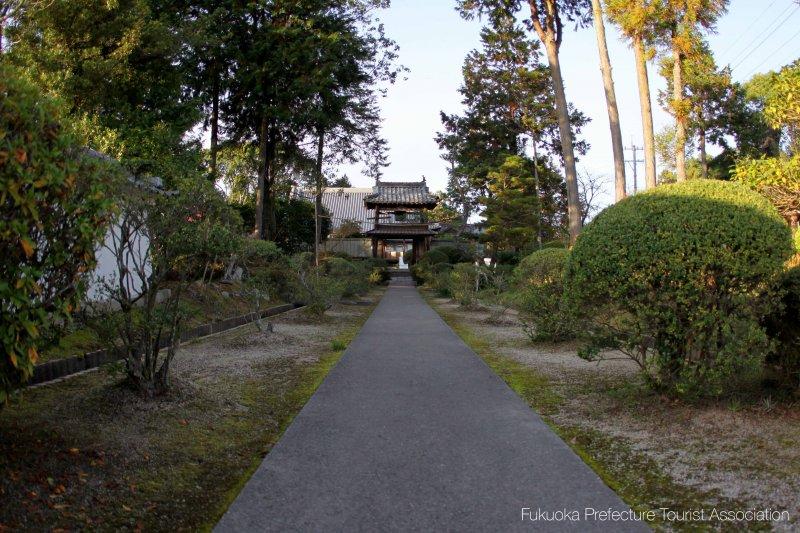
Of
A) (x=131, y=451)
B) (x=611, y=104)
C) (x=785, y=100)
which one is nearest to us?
(x=131, y=451)

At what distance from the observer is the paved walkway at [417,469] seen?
3.35 metres

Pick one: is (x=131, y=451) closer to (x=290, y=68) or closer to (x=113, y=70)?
(x=113, y=70)

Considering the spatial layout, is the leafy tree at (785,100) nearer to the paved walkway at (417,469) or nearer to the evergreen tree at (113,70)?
the paved walkway at (417,469)

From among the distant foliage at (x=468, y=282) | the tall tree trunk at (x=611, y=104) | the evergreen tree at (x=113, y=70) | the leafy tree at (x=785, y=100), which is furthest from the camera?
the distant foliage at (x=468, y=282)

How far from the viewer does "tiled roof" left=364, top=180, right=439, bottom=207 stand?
44469 mm

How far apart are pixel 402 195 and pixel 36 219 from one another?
4295 centimetres

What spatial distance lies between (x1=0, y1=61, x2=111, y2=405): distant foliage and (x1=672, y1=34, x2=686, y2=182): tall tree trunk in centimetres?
1798

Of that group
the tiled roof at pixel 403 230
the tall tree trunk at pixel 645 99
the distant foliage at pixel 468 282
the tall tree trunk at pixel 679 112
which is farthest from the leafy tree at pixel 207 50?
the tiled roof at pixel 403 230

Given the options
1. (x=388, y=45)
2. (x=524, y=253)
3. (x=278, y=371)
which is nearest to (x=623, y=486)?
(x=278, y=371)

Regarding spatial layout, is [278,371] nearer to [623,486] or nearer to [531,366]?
[531,366]

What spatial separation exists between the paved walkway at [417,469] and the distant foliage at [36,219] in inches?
57.9

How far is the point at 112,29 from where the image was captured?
50.6 feet

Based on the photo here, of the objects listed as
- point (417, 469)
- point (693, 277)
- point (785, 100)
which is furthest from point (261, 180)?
point (417, 469)

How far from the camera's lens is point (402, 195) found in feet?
150
